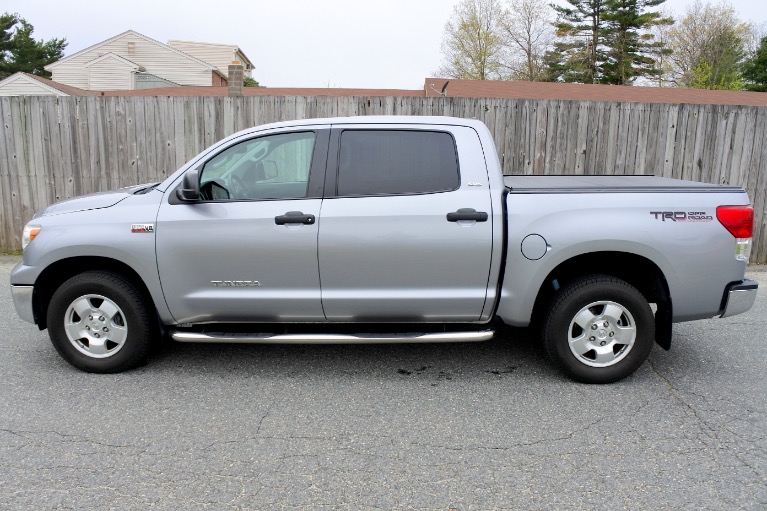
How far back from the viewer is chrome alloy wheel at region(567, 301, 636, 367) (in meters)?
4.41

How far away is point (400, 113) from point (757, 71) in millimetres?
40112

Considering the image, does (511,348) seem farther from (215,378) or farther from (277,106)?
(277,106)

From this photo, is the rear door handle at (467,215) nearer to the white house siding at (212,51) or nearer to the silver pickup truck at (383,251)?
the silver pickup truck at (383,251)

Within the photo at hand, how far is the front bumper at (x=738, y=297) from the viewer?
4.37 m

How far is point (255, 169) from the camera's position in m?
4.66

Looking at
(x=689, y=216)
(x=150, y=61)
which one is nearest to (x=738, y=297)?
(x=689, y=216)

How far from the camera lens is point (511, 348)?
5.38 metres

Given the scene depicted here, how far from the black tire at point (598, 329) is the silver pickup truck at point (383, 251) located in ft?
0.04

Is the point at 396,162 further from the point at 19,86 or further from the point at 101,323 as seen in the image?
the point at 19,86

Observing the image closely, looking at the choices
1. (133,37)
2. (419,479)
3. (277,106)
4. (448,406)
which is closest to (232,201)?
(448,406)

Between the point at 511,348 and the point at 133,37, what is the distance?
3555 centimetres

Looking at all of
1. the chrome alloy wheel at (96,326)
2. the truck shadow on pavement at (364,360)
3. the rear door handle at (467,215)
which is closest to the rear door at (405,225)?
the rear door handle at (467,215)

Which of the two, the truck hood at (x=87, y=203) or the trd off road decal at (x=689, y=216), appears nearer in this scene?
the trd off road decal at (x=689, y=216)

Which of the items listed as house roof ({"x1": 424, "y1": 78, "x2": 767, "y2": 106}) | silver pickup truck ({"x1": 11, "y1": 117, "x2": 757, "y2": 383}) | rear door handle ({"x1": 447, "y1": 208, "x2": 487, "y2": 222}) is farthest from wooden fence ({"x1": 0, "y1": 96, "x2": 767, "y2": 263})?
house roof ({"x1": 424, "y1": 78, "x2": 767, "y2": 106})
